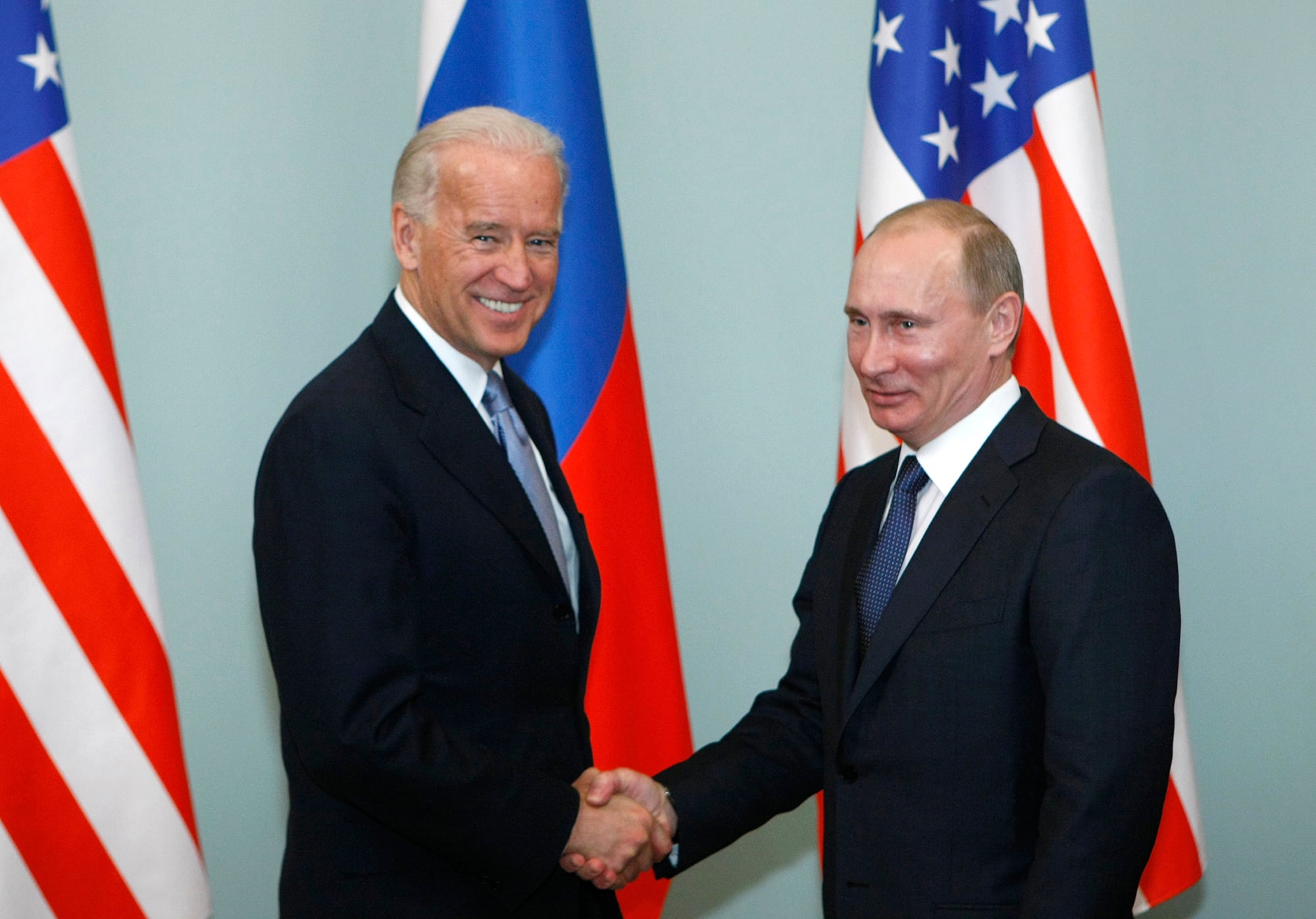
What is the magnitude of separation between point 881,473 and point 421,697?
849mm

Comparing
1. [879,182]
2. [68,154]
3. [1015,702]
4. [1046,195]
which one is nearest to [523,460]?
[1015,702]

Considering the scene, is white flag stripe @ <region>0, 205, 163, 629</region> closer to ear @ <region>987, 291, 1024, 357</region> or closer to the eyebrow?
the eyebrow

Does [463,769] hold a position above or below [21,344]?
below

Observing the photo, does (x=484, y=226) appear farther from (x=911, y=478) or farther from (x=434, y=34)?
(x=434, y=34)

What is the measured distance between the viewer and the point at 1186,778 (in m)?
2.81

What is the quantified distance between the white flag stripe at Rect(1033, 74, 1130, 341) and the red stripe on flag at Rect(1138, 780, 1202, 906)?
3.50 feet

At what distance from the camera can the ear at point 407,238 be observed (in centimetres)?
201

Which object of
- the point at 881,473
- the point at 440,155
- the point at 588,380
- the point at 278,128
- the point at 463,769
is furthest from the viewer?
the point at 278,128

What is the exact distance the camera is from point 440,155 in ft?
6.46

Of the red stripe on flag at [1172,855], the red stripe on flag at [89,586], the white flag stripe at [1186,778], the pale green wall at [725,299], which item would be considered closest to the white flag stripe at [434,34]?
the pale green wall at [725,299]

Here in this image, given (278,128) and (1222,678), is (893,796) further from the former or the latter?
(278,128)

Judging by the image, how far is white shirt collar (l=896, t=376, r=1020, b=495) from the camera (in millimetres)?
1888

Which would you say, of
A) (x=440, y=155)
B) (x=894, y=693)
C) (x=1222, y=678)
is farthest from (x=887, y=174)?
(x=1222, y=678)

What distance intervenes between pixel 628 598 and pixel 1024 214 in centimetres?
126
